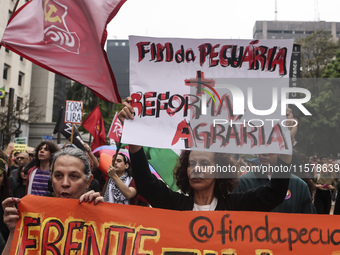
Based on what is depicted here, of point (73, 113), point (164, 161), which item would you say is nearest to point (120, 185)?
point (164, 161)

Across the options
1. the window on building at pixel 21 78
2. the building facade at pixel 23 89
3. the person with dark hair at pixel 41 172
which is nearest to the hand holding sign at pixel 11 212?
the person with dark hair at pixel 41 172

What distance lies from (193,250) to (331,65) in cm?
3304

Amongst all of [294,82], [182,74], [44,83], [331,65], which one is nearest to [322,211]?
[294,82]

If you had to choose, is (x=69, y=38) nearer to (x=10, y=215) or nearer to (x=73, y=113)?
(x=10, y=215)

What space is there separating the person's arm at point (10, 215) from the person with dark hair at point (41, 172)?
239 cm

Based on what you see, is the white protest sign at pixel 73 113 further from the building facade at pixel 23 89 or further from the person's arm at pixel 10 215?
the building facade at pixel 23 89

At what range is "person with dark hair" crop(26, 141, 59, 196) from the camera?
5.01 m

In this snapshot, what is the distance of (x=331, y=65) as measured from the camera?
108 feet

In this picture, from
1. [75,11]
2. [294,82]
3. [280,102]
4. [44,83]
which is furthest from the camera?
[44,83]

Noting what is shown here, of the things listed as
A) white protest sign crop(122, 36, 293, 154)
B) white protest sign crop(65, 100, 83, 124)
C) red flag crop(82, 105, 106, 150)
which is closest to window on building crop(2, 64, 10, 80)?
white protest sign crop(65, 100, 83, 124)

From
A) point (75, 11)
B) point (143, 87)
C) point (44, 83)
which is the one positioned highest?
point (44, 83)

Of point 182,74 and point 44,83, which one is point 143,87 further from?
point 44,83

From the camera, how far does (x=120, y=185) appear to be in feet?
15.1

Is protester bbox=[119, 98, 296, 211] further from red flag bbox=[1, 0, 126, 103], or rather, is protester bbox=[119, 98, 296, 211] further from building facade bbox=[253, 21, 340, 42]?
building facade bbox=[253, 21, 340, 42]
